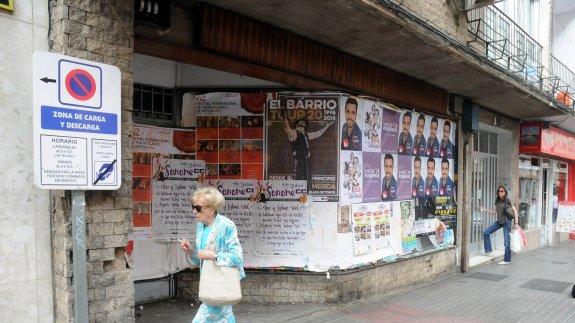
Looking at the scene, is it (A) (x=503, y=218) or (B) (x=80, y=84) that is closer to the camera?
(B) (x=80, y=84)

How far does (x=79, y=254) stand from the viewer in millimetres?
3635

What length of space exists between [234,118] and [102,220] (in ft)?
9.82

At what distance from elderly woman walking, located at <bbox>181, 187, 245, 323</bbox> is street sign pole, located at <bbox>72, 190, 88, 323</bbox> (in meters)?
0.77

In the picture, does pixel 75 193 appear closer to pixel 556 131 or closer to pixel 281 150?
pixel 281 150

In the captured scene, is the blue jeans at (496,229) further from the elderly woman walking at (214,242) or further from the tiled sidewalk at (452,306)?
the elderly woman walking at (214,242)

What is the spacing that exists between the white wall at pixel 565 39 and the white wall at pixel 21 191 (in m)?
16.6

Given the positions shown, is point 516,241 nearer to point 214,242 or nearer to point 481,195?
point 481,195

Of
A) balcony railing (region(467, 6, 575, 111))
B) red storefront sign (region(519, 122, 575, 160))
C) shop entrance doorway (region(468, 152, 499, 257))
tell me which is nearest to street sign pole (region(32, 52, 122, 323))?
balcony railing (region(467, 6, 575, 111))

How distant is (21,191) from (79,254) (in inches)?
27.6

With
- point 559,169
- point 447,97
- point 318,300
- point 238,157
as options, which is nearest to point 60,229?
point 238,157

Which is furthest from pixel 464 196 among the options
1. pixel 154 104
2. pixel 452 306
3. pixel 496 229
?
pixel 154 104

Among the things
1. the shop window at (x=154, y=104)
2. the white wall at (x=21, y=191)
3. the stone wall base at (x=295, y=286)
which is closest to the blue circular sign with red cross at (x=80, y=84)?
the white wall at (x=21, y=191)

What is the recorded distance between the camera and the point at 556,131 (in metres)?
13.6

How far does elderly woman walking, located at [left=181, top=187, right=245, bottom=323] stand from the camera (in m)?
3.71
